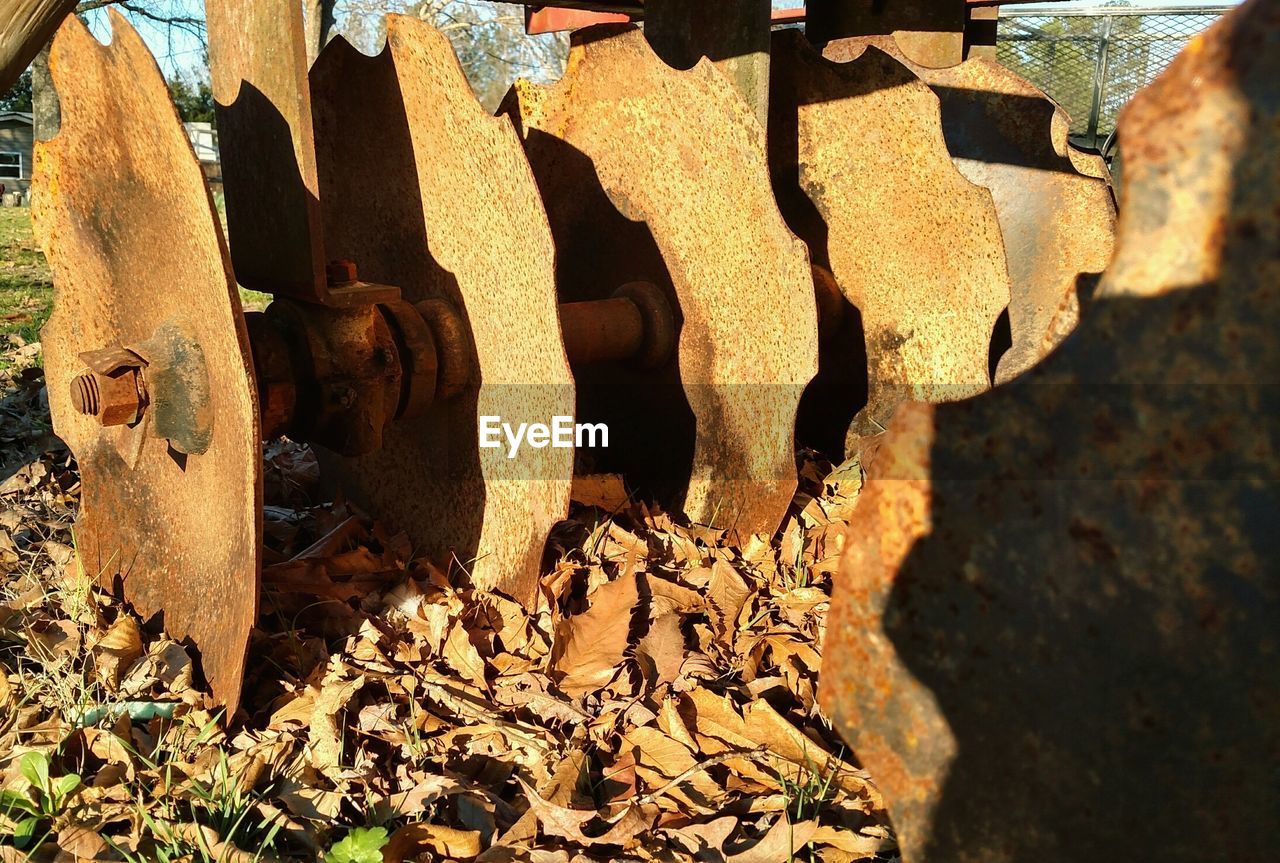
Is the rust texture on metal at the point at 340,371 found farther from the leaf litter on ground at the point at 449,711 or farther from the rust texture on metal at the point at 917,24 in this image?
the rust texture on metal at the point at 917,24

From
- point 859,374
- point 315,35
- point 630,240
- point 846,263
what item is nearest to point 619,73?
point 630,240

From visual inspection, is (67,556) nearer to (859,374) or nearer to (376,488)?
(376,488)

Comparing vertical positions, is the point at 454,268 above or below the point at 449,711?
above

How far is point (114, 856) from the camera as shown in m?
1.71

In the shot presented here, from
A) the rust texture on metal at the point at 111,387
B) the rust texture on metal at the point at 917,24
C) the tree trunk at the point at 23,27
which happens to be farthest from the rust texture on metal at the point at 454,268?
the rust texture on metal at the point at 917,24

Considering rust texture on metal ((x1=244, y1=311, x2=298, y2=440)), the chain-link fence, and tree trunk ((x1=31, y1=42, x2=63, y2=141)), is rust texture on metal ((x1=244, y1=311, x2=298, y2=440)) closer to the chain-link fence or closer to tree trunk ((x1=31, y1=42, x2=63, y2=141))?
tree trunk ((x1=31, y1=42, x2=63, y2=141))

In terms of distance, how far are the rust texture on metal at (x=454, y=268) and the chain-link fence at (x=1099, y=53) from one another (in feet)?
30.5

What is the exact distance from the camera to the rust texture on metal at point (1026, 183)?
342cm

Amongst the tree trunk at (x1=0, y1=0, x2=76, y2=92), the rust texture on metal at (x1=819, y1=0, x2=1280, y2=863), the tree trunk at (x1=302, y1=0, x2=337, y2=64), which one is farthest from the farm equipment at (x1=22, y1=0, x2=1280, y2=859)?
the tree trunk at (x1=302, y1=0, x2=337, y2=64)

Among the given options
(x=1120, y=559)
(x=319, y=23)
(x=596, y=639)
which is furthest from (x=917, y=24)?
(x=319, y=23)

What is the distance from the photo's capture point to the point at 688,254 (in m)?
2.94

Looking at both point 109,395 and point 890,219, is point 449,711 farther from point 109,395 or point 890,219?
point 890,219

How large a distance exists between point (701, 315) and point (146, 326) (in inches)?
54.1

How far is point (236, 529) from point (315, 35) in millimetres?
6838
